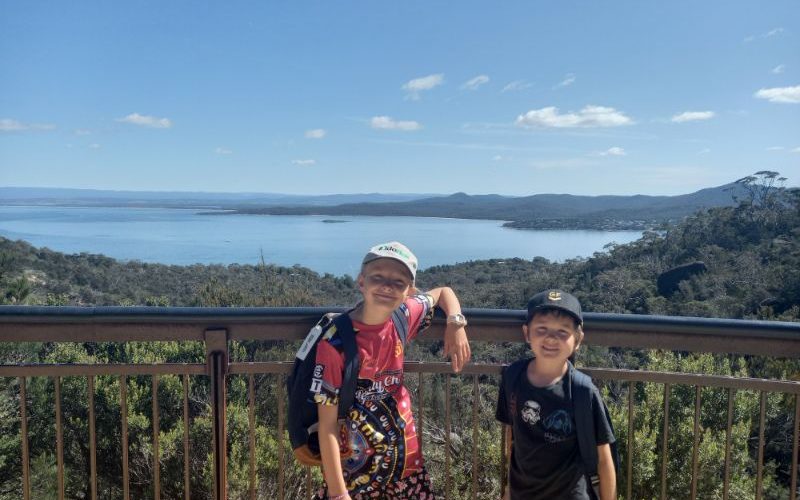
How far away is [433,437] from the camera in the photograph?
4844 mm

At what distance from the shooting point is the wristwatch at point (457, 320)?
220 centimetres

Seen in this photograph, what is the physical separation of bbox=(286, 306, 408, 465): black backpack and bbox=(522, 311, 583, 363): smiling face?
0.60 metres

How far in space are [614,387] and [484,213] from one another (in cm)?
4484

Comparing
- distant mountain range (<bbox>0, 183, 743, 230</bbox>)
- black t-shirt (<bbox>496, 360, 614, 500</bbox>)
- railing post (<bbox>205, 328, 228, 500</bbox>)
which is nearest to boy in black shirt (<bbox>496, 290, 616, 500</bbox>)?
black t-shirt (<bbox>496, 360, 614, 500</bbox>)

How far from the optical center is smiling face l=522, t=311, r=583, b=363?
6.68ft

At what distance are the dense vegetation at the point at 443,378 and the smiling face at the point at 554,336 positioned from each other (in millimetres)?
2857

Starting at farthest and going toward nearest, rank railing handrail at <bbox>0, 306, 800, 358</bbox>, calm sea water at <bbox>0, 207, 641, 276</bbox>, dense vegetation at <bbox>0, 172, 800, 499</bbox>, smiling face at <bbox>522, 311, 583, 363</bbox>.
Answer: calm sea water at <bbox>0, 207, 641, 276</bbox> < dense vegetation at <bbox>0, 172, 800, 499</bbox> < railing handrail at <bbox>0, 306, 800, 358</bbox> < smiling face at <bbox>522, 311, 583, 363</bbox>

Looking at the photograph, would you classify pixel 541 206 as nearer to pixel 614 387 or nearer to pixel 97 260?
pixel 97 260

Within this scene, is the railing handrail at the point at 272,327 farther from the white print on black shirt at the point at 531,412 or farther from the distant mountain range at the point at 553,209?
the distant mountain range at the point at 553,209

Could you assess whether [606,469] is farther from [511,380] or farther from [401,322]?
[401,322]

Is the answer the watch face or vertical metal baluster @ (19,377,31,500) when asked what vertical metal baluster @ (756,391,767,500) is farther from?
vertical metal baluster @ (19,377,31,500)

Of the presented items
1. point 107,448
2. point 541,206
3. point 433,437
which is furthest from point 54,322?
point 541,206

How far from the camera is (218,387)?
226 centimetres

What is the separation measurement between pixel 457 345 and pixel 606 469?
62cm
